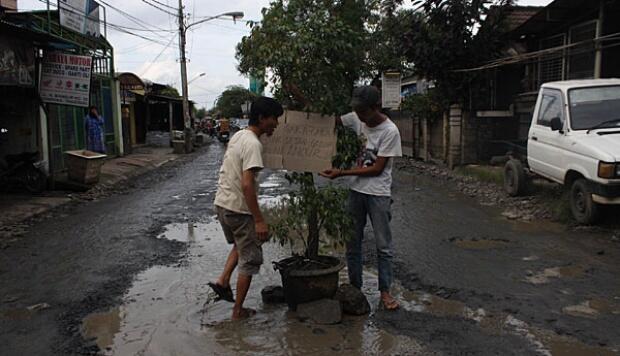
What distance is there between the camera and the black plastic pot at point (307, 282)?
4.55 meters

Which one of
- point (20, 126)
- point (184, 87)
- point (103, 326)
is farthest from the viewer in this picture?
point (184, 87)

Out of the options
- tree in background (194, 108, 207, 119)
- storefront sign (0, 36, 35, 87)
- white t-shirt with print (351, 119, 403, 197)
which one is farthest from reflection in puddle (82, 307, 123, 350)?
tree in background (194, 108, 207, 119)

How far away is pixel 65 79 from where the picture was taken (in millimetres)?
11719

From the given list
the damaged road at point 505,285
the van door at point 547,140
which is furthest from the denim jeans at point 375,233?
the van door at point 547,140

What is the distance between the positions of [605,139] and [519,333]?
4461mm

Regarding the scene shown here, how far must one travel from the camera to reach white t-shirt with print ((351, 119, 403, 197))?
14.9 feet

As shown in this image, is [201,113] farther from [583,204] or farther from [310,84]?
[310,84]

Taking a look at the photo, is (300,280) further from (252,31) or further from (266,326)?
(252,31)

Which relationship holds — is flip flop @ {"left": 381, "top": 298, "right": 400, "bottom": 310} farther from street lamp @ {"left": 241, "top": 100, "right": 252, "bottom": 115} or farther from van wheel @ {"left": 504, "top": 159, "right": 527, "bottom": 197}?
van wheel @ {"left": 504, "top": 159, "right": 527, "bottom": 197}

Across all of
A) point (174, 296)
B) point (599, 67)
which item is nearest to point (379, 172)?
point (174, 296)

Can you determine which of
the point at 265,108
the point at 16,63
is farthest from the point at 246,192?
the point at 16,63

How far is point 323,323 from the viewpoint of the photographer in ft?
14.6

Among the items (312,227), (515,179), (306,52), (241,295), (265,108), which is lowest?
(241,295)

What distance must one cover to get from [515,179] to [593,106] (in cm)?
228
